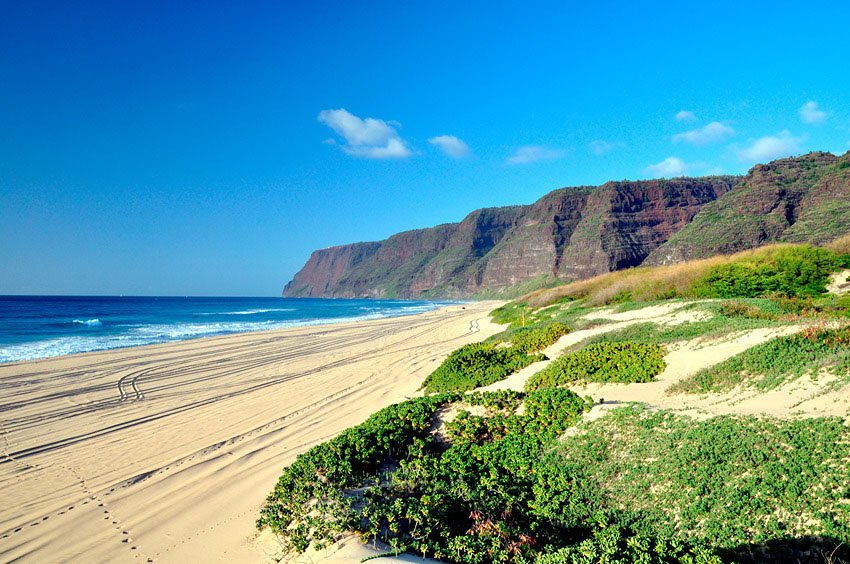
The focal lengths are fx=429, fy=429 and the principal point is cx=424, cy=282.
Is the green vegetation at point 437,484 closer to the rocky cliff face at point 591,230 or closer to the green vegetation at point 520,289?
the green vegetation at point 520,289

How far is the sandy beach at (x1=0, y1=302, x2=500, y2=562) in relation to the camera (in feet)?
20.5

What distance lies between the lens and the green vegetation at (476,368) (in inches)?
494

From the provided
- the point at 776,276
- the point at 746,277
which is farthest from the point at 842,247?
the point at 746,277

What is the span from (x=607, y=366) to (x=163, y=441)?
11249 mm

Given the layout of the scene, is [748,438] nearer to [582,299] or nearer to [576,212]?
[582,299]

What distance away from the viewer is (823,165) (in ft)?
196

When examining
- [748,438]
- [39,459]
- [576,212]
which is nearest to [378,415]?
[748,438]

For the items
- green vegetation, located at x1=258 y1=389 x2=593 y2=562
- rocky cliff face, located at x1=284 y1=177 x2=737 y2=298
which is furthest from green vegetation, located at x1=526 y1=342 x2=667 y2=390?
rocky cliff face, located at x1=284 y1=177 x2=737 y2=298

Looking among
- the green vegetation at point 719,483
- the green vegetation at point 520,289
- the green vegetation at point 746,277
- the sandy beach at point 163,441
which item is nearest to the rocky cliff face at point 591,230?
the green vegetation at point 520,289

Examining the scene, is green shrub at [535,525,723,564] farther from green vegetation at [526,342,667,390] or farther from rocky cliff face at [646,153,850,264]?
rocky cliff face at [646,153,850,264]

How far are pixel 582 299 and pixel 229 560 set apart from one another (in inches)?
1069

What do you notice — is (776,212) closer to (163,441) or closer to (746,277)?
(746,277)

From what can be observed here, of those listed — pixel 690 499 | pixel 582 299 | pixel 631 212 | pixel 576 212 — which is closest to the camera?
pixel 690 499

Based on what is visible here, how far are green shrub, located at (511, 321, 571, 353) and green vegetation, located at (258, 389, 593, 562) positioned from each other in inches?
246
